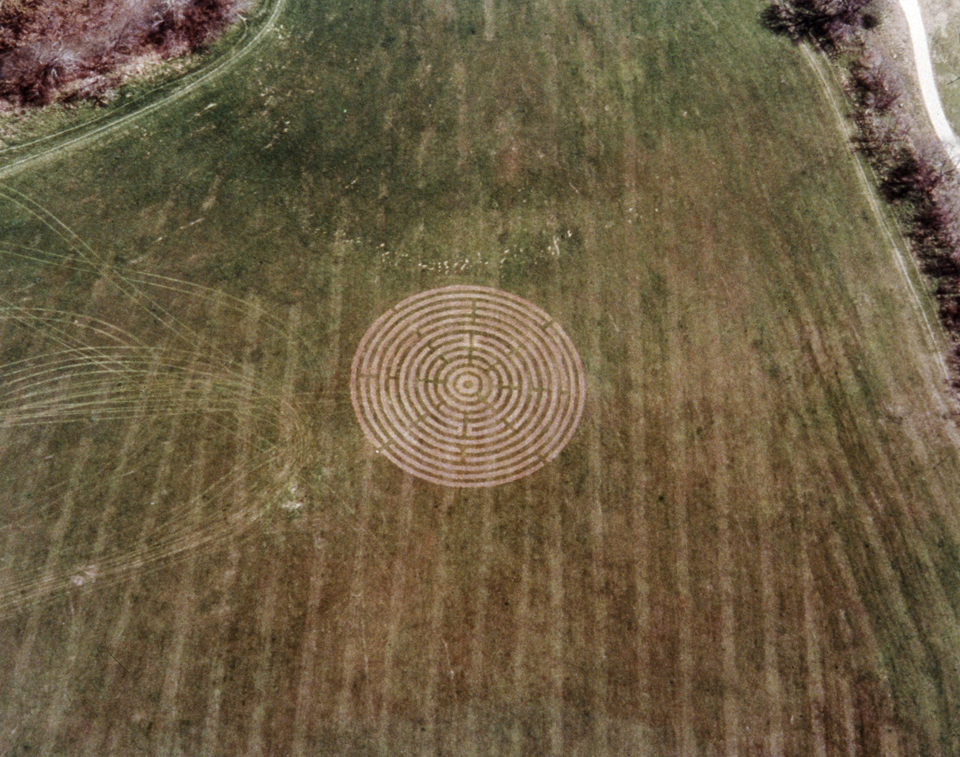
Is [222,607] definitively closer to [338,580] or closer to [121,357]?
[338,580]

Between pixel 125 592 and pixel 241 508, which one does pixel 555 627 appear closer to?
pixel 241 508

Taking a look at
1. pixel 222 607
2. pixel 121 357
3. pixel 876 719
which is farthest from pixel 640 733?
pixel 121 357

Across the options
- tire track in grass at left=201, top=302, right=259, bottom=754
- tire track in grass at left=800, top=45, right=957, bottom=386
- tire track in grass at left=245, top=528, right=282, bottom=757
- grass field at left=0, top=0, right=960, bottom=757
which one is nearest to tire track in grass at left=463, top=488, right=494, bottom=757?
grass field at left=0, top=0, right=960, bottom=757

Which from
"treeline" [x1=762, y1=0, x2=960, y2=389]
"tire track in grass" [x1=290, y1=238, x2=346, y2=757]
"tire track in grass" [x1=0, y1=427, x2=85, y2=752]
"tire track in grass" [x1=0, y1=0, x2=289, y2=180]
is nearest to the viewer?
"tire track in grass" [x1=0, y1=427, x2=85, y2=752]

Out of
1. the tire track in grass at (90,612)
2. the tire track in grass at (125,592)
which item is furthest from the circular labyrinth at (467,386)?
the tire track in grass at (125,592)

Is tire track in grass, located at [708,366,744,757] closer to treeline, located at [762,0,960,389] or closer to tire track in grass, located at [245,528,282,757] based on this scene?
treeline, located at [762,0,960,389]

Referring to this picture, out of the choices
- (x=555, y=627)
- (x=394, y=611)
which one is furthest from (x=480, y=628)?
(x=394, y=611)

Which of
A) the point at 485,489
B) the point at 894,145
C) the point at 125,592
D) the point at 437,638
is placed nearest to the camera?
the point at 437,638
